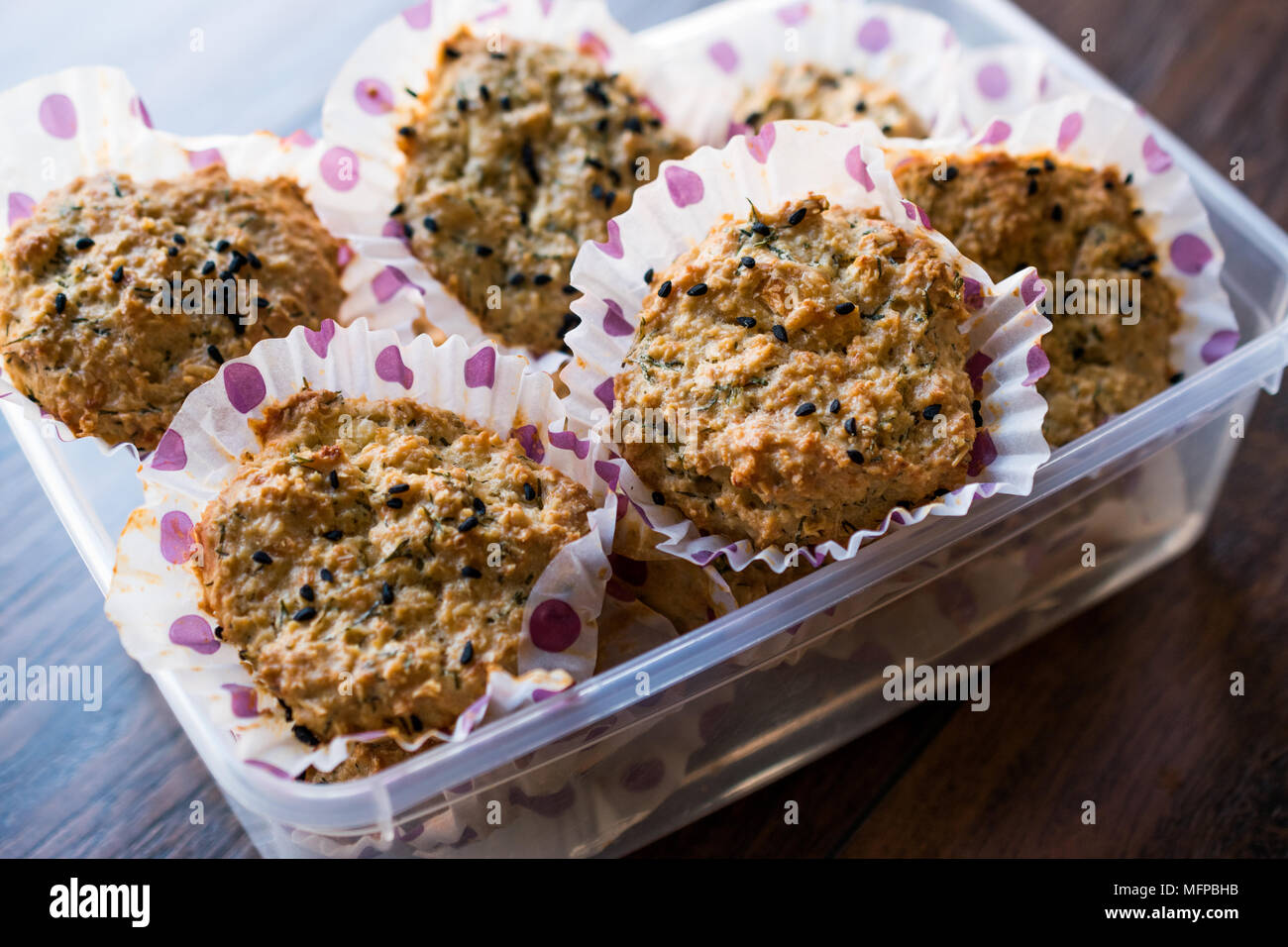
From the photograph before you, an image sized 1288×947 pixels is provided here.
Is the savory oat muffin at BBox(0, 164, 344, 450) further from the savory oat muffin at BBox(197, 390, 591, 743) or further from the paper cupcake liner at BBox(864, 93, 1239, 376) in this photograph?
the paper cupcake liner at BBox(864, 93, 1239, 376)

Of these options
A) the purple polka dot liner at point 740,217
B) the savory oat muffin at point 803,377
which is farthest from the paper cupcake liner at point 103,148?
the savory oat muffin at point 803,377

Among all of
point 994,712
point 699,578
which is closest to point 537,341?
point 699,578

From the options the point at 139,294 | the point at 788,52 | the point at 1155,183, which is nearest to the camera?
the point at 139,294

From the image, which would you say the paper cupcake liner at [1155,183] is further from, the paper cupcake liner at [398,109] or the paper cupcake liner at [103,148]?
the paper cupcake liner at [103,148]

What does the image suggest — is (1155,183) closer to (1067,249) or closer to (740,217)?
(1067,249)

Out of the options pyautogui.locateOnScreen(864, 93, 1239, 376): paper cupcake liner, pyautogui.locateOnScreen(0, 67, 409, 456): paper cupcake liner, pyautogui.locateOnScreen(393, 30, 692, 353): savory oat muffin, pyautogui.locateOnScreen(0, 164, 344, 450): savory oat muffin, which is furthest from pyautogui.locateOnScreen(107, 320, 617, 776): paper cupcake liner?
pyautogui.locateOnScreen(864, 93, 1239, 376): paper cupcake liner

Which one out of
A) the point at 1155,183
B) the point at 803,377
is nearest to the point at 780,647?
the point at 803,377
